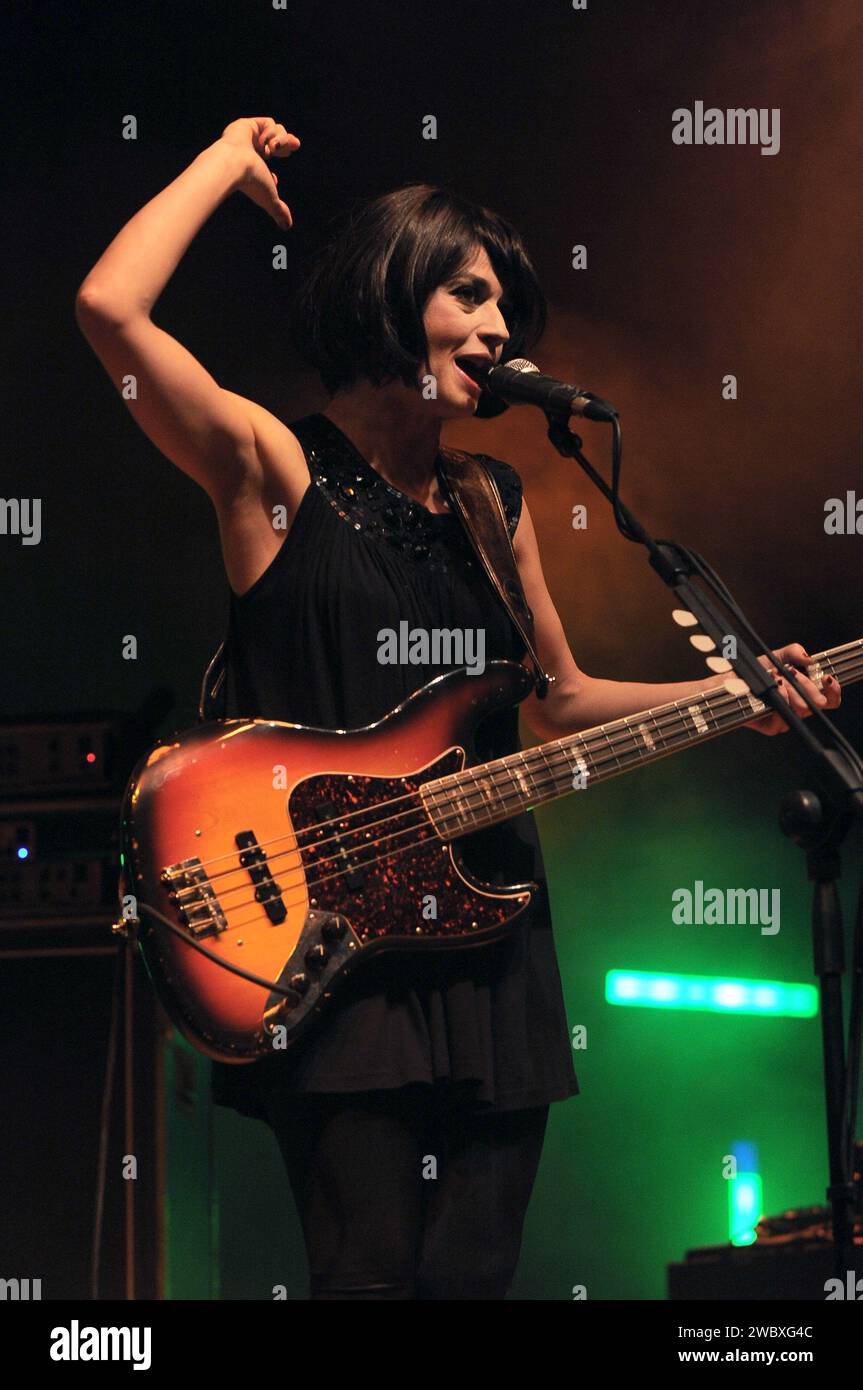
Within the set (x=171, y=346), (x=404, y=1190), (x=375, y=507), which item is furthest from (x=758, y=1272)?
(x=171, y=346)

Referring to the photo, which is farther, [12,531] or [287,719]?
[12,531]

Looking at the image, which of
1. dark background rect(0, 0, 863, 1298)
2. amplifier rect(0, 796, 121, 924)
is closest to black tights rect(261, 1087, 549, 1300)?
amplifier rect(0, 796, 121, 924)

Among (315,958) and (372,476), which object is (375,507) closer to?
(372,476)

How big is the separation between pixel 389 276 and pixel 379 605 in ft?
1.67

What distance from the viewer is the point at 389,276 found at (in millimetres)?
2201

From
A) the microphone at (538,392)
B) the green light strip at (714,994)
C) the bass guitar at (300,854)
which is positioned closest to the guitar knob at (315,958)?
the bass guitar at (300,854)

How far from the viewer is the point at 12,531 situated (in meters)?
2.95

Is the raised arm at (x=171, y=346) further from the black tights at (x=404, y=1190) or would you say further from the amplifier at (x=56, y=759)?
the black tights at (x=404, y=1190)

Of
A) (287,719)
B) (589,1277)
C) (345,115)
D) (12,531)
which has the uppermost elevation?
(345,115)

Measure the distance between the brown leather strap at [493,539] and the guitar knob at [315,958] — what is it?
1.72 feet

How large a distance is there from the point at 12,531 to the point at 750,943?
69.4 inches

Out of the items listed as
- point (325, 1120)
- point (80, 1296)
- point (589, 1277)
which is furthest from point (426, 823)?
point (589, 1277)

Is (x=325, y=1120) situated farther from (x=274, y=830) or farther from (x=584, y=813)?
(x=584, y=813)

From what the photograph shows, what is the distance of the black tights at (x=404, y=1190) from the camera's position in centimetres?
188
